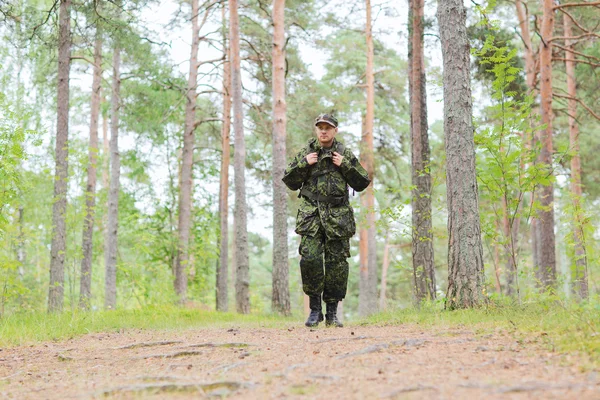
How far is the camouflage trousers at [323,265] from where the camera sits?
6.40 metres

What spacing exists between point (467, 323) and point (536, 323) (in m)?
0.73

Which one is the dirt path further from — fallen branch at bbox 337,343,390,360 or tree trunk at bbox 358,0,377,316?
tree trunk at bbox 358,0,377,316

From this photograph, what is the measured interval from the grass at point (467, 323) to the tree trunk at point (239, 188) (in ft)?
9.42

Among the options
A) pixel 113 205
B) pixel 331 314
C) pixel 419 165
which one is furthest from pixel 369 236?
pixel 331 314

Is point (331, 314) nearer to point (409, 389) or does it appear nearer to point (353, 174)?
point (353, 174)

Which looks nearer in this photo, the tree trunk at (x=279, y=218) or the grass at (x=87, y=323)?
the grass at (x=87, y=323)

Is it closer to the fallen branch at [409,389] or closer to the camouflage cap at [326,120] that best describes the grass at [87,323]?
the camouflage cap at [326,120]

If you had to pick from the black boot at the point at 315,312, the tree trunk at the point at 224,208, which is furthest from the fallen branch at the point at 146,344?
the tree trunk at the point at 224,208

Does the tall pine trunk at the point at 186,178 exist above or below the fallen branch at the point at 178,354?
above

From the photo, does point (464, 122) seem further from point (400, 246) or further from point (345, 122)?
point (400, 246)

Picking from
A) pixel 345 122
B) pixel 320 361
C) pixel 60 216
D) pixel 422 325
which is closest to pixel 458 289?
pixel 422 325

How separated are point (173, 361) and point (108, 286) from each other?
1243 centimetres

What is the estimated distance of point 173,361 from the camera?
4.59 m

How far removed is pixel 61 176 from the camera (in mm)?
10750
